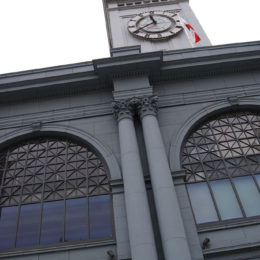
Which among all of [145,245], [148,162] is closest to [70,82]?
[148,162]

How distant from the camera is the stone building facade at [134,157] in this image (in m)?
10.1

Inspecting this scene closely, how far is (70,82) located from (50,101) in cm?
147

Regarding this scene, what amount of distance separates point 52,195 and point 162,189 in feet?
15.3

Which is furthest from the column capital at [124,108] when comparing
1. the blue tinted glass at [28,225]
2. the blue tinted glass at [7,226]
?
the blue tinted glass at [7,226]

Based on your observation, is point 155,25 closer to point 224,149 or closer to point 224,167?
point 224,149

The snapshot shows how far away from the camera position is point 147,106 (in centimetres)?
1292

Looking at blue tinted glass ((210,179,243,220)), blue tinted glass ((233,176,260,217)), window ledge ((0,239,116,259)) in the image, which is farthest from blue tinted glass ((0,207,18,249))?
blue tinted glass ((233,176,260,217))

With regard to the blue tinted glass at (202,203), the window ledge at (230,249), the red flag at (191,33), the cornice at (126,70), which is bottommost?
the window ledge at (230,249)

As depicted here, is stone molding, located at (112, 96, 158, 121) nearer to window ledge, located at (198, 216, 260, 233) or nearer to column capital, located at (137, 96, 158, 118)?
column capital, located at (137, 96, 158, 118)

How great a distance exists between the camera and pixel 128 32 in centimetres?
2464

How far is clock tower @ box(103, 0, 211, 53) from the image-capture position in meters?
23.1

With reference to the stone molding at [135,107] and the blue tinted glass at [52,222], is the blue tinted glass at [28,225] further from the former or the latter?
the stone molding at [135,107]

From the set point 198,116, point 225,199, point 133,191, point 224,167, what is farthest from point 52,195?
point 198,116

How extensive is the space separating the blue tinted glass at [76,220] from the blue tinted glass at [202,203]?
13.9 feet
